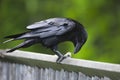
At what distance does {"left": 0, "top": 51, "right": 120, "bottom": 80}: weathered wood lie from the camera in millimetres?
3256

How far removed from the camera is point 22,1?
19.9 ft

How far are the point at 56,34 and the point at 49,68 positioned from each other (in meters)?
0.23

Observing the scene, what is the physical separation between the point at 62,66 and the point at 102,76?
314mm

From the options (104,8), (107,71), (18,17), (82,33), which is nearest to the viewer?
(107,71)

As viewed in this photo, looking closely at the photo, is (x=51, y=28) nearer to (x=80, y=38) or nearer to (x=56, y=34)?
(x=56, y=34)

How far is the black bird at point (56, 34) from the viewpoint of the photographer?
3445 mm

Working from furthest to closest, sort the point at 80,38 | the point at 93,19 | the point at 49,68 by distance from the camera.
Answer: the point at 93,19
the point at 49,68
the point at 80,38

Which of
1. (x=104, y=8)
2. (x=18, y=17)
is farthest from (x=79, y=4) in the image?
(x=18, y=17)

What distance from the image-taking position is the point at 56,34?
11.4 ft

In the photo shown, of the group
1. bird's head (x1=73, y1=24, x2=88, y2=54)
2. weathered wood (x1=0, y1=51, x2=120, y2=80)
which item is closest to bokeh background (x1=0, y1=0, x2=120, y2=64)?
weathered wood (x1=0, y1=51, x2=120, y2=80)

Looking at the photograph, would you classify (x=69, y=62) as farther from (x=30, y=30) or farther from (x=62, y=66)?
(x=30, y=30)

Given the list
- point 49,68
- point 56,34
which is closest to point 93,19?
point 49,68

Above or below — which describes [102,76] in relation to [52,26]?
below

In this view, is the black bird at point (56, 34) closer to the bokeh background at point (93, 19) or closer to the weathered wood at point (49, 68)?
the weathered wood at point (49, 68)
